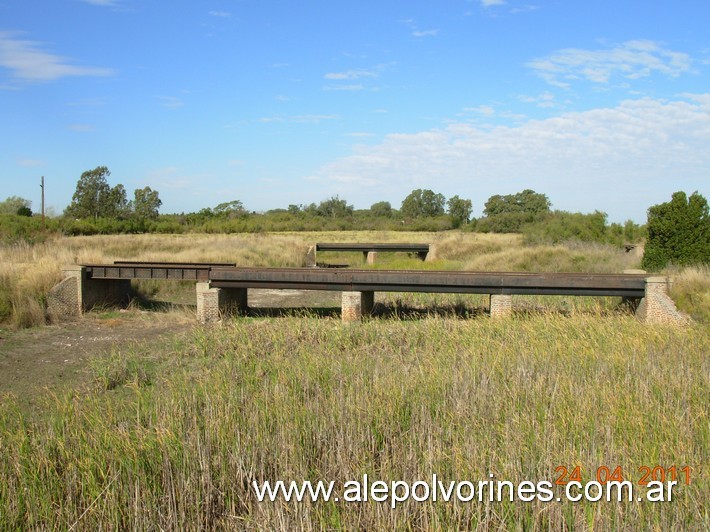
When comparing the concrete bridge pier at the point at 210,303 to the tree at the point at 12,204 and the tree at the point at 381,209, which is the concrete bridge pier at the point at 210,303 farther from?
the tree at the point at 381,209

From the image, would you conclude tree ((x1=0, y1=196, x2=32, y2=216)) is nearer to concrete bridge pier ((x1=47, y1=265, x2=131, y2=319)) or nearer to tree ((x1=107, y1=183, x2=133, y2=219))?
tree ((x1=107, y1=183, x2=133, y2=219))

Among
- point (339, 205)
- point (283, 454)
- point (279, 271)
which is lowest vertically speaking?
point (283, 454)

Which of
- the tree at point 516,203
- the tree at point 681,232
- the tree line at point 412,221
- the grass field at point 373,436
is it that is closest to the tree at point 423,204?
the tree line at point 412,221

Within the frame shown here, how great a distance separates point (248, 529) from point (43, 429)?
3.20 m

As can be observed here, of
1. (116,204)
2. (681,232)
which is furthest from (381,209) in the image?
(681,232)

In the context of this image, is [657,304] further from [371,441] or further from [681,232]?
[371,441]

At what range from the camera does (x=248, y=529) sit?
4922mm

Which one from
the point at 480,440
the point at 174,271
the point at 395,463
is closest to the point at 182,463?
the point at 395,463

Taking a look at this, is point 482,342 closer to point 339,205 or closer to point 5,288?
point 5,288

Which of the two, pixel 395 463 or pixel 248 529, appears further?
pixel 395 463

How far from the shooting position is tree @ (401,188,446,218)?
121262 millimetres

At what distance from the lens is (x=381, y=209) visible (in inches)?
5212

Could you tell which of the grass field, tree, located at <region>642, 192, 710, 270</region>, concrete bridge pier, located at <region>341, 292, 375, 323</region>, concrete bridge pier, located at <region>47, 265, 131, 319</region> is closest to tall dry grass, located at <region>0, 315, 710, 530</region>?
the grass field

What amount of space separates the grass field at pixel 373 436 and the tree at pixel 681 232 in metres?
10.8
